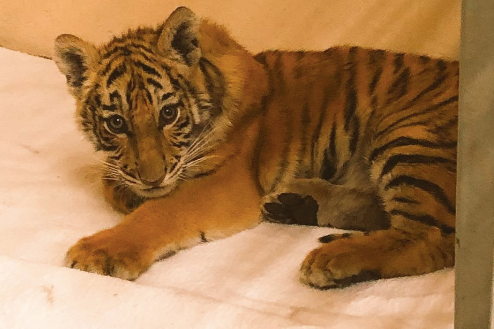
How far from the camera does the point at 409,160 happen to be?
101 centimetres

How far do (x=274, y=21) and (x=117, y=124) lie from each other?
0.64m

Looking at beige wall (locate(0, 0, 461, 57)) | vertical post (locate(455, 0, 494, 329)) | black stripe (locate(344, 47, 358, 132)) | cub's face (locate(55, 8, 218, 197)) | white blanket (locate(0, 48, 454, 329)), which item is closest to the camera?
vertical post (locate(455, 0, 494, 329))

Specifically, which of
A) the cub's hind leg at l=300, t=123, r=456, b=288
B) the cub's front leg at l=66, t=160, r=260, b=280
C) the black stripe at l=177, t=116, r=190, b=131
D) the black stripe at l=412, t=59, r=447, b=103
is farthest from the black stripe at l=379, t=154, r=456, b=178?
the black stripe at l=177, t=116, r=190, b=131

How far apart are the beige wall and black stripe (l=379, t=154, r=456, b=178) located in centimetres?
47

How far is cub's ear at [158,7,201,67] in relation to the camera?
1052 mm

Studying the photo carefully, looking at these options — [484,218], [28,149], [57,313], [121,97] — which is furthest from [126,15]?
[484,218]

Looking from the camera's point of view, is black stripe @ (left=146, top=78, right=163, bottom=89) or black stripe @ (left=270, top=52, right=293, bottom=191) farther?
black stripe @ (left=270, top=52, right=293, bottom=191)

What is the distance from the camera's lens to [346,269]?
2.92ft

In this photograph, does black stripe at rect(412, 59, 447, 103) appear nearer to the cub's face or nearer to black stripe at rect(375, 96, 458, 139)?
black stripe at rect(375, 96, 458, 139)

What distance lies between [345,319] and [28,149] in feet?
2.74

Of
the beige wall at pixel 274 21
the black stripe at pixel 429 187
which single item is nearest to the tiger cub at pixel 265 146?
the black stripe at pixel 429 187

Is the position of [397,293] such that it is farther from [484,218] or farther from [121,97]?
[121,97]

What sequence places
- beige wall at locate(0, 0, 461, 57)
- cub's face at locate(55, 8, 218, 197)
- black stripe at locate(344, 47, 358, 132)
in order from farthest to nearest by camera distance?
beige wall at locate(0, 0, 461, 57) < black stripe at locate(344, 47, 358, 132) < cub's face at locate(55, 8, 218, 197)

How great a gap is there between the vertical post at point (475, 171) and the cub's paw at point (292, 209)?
0.48 meters
